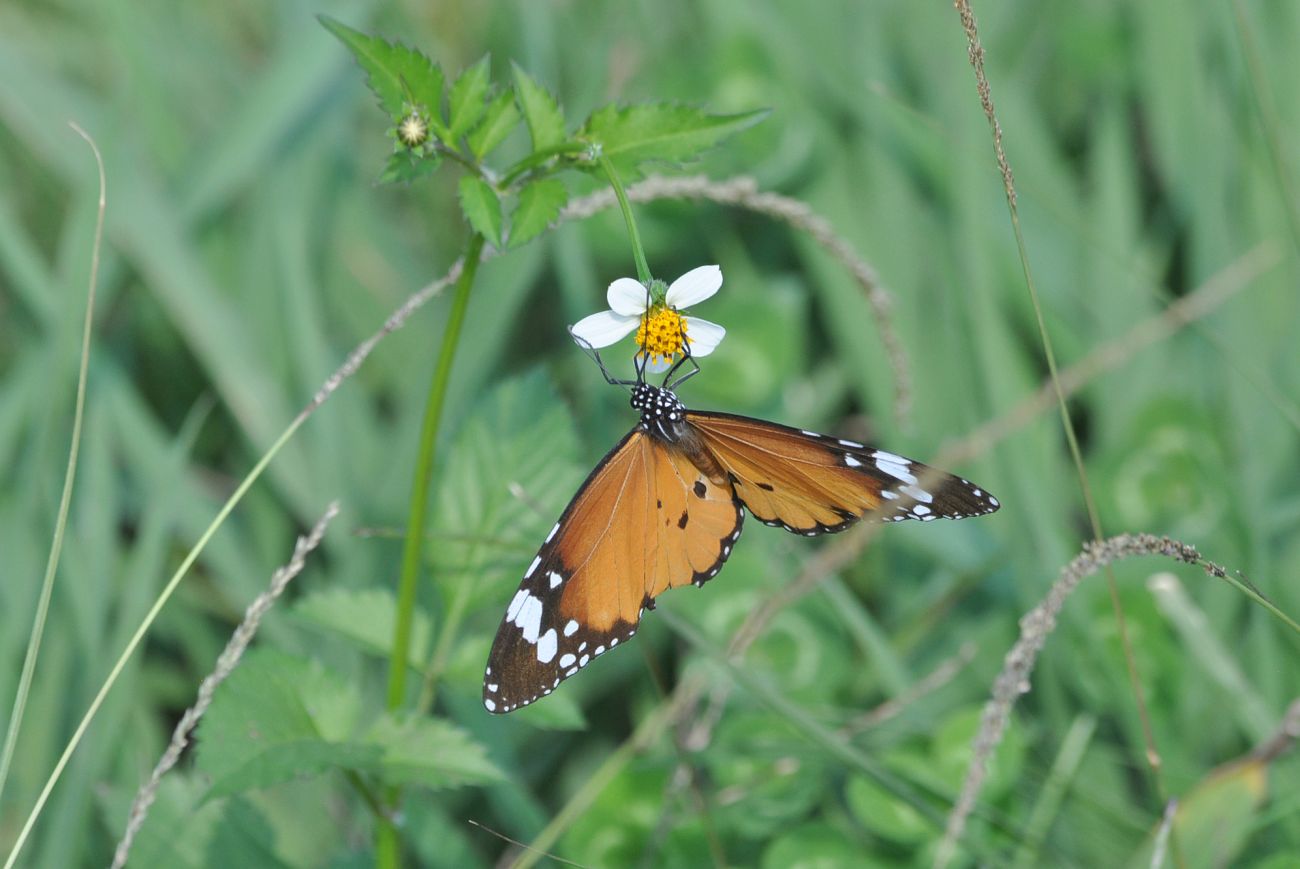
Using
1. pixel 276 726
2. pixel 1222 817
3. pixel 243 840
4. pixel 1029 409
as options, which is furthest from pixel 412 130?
A: pixel 1222 817

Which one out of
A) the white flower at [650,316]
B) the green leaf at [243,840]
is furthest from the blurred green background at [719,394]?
the white flower at [650,316]

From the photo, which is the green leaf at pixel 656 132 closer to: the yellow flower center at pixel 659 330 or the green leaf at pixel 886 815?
the yellow flower center at pixel 659 330

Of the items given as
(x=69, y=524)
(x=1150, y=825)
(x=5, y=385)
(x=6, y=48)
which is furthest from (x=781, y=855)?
(x=6, y=48)

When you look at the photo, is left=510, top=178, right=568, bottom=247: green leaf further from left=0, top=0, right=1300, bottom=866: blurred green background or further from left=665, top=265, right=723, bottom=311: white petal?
left=0, top=0, right=1300, bottom=866: blurred green background

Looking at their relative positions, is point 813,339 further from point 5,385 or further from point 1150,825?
point 5,385

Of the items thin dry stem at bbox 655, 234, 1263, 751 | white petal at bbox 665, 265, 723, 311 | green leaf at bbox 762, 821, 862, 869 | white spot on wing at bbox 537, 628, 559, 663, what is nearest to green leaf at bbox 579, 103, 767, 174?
white petal at bbox 665, 265, 723, 311
